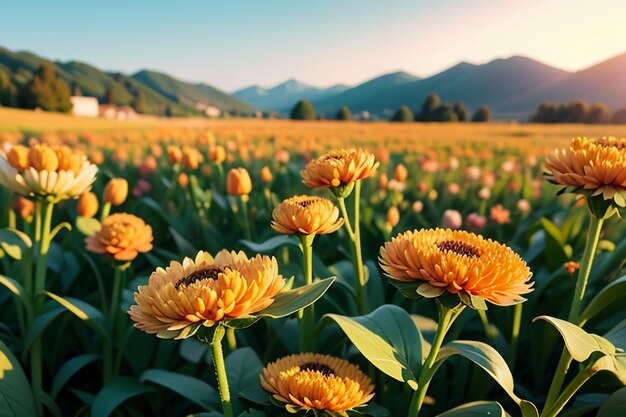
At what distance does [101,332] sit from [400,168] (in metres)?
1.47

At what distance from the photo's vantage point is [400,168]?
94.1 inches

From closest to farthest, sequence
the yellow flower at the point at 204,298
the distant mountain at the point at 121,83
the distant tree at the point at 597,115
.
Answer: the yellow flower at the point at 204,298 < the distant tree at the point at 597,115 < the distant mountain at the point at 121,83

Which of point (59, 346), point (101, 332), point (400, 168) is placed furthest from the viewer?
point (400, 168)

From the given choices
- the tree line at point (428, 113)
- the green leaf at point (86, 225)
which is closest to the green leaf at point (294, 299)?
the green leaf at point (86, 225)

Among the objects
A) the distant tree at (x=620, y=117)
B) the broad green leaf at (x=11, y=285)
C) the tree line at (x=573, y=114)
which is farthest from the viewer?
the tree line at (x=573, y=114)

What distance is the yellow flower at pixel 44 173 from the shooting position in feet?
4.56

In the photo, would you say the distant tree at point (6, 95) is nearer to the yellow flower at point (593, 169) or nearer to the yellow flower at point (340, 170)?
A: the yellow flower at point (340, 170)

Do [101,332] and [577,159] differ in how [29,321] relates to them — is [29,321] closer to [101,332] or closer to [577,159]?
[101,332]

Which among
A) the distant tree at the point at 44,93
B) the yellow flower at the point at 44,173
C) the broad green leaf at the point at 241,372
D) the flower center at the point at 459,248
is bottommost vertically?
the broad green leaf at the point at 241,372

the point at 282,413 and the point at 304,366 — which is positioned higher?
the point at 304,366

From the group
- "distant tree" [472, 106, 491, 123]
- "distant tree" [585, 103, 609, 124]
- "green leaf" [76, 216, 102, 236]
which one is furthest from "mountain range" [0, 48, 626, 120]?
"green leaf" [76, 216, 102, 236]

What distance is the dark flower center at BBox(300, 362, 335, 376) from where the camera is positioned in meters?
0.98

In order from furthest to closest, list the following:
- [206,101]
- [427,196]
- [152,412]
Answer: [206,101]
[427,196]
[152,412]

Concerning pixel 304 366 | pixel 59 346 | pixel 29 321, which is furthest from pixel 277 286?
pixel 59 346
